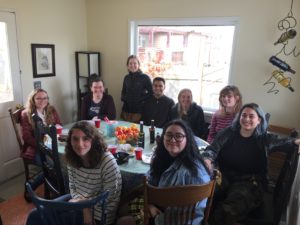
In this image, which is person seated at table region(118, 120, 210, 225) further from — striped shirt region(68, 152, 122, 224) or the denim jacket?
striped shirt region(68, 152, 122, 224)

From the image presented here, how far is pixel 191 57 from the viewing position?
351 centimetres

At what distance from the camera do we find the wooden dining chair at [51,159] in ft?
5.93

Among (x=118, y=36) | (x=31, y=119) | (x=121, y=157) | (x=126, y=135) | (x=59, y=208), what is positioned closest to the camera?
(x=59, y=208)

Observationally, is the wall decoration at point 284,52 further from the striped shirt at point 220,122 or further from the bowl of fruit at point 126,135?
the bowl of fruit at point 126,135

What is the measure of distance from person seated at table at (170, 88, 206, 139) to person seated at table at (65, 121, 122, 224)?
1419 mm

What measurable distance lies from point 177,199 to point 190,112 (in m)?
1.68

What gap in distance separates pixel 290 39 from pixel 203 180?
202 cm

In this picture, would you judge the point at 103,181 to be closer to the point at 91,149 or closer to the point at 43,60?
the point at 91,149

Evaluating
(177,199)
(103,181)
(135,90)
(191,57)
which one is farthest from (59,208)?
(191,57)

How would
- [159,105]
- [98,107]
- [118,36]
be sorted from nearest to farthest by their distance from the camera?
[98,107], [159,105], [118,36]

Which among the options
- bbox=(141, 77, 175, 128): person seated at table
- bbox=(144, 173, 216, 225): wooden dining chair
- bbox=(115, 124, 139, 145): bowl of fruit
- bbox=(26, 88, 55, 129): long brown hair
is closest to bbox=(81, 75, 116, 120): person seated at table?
bbox=(26, 88, 55, 129): long brown hair

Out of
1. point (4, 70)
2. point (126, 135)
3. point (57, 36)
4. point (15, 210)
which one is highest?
point (57, 36)

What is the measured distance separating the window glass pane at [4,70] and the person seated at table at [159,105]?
1631 millimetres

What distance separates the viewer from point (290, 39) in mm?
2695
